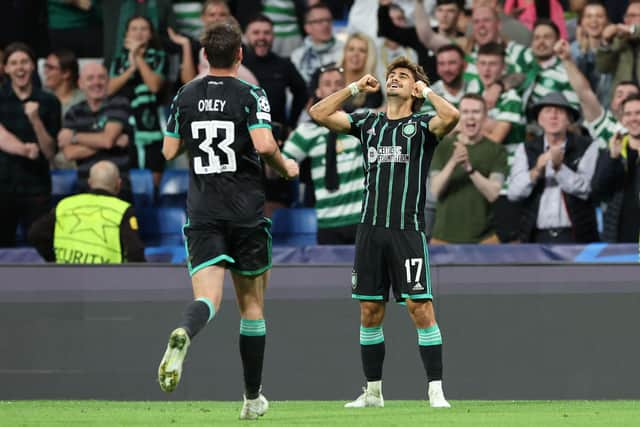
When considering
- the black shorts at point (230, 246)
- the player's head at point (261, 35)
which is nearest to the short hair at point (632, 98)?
the player's head at point (261, 35)

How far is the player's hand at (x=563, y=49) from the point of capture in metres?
11.4

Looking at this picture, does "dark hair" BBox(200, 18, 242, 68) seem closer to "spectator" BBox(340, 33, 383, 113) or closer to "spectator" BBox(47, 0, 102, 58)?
"spectator" BBox(340, 33, 383, 113)

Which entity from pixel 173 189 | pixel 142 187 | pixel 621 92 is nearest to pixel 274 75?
pixel 173 189

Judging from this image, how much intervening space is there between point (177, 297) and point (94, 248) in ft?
3.54

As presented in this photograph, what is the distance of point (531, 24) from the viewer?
12.4 m

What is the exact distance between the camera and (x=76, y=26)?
524 inches

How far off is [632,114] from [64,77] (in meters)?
5.50

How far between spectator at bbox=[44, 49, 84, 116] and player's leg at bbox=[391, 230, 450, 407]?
5658 millimetres

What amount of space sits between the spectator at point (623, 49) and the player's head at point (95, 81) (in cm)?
467

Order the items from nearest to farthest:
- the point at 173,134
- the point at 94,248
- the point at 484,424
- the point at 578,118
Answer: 1. the point at 484,424
2. the point at 173,134
3. the point at 94,248
4. the point at 578,118

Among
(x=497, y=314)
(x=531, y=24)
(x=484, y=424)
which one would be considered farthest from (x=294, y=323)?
(x=531, y=24)

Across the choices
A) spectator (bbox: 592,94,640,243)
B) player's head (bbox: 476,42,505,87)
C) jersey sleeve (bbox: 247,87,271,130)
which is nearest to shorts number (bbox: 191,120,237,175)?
jersey sleeve (bbox: 247,87,271,130)

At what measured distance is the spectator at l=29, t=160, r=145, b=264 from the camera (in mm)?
Result: 10156

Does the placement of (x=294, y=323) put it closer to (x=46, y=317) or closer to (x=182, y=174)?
(x=46, y=317)
